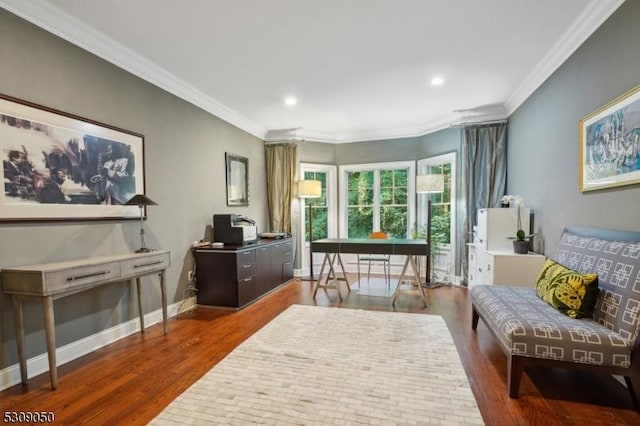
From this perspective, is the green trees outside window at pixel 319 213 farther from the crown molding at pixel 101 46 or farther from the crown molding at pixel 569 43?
the crown molding at pixel 569 43

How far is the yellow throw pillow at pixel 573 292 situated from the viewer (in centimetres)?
196

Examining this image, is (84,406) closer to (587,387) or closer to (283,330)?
(283,330)

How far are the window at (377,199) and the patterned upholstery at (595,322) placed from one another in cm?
343

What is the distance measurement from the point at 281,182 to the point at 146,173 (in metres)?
2.62

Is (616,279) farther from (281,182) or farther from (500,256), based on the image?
(281,182)

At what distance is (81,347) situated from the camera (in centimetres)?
248

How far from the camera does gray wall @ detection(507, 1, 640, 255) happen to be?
2014 mm

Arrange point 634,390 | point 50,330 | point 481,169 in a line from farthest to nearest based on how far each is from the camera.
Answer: point 481,169 → point 50,330 → point 634,390

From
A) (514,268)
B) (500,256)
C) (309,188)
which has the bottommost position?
(514,268)

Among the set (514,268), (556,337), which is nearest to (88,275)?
(556,337)

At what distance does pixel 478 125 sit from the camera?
4.46m

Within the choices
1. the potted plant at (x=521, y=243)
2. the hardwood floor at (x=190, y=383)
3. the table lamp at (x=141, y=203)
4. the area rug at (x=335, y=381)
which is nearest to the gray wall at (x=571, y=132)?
the potted plant at (x=521, y=243)

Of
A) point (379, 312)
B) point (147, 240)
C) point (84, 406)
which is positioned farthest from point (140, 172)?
point (379, 312)

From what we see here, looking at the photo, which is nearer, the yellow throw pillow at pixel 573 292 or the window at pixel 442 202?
the yellow throw pillow at pixel 573 292
